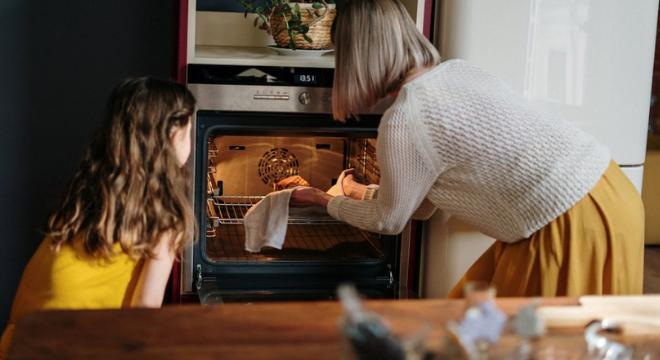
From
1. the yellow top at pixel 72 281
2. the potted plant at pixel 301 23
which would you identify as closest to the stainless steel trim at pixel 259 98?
the potted plant at pixel 301 23

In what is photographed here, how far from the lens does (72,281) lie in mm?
1957

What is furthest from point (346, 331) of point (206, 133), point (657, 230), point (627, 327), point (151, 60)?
point (657, 230)

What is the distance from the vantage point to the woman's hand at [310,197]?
107 inches

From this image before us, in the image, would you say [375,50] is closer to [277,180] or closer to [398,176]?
[398,176]

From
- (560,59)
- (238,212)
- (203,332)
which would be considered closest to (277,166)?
(238,212)

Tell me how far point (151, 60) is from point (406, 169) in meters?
1.40

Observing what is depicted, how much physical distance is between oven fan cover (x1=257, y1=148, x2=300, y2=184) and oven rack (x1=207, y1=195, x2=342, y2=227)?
69 mm

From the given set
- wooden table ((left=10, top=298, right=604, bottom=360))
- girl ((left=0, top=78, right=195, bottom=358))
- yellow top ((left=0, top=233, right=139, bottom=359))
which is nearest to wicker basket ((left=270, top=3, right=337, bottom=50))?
girl ((left=0, top=78, right=195, bottom=358))

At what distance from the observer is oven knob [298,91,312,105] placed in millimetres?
2699

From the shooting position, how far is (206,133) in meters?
2.68

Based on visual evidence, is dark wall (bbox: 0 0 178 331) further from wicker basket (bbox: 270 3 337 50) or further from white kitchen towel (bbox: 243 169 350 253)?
white kitchen towel (bbox: 243 169 350 253)

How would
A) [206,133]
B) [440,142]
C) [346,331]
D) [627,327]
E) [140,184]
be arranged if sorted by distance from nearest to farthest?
[346,331] < [627,327] < [140,184] < [440,142] < [206,133]

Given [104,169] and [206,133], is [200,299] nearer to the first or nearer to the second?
[206,133]

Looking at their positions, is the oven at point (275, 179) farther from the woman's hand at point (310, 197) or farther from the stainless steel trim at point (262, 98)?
the woman's hand at point (310, 197)
